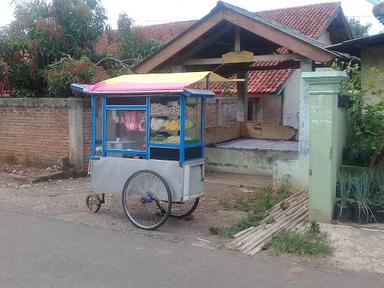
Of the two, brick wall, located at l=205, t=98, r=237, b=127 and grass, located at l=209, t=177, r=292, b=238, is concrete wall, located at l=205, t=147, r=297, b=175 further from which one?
brick wall, located at l=205, t=98, r=237, b=127

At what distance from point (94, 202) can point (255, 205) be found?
2.64m

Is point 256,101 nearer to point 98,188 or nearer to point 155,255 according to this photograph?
point 98,188

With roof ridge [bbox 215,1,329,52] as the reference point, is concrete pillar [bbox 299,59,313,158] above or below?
below

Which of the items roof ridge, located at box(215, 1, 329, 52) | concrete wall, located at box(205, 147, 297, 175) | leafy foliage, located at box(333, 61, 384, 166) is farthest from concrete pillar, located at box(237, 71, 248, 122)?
leafy foliage, located at box(333, 61, 384, 166)

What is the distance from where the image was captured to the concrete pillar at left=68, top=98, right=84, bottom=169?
1153 centimetres

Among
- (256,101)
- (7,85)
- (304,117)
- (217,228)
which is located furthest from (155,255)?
(256,101)

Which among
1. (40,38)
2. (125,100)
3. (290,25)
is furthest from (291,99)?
(125,100)

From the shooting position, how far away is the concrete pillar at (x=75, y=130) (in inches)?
454

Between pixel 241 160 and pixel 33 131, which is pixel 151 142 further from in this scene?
pixel 33 131

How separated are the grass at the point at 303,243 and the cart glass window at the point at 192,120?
187 centimetres

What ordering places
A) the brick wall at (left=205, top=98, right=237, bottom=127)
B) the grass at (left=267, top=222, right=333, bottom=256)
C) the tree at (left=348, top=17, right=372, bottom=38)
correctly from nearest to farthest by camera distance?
the grass at (left=267, top=222, right=333, bottom=256) < the brick wall at (left=205, top=98, right=237, bottom=127) < the tree at (left=348, top=17, right=372, bottom=38)

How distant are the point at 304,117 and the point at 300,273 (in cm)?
508

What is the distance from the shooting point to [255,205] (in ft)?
27.6

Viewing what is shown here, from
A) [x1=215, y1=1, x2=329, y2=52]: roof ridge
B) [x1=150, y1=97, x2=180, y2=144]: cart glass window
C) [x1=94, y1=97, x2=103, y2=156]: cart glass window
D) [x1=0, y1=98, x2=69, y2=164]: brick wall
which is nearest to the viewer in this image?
[x1=150, y1=97, x2=180, y2=144]: cart glass window
